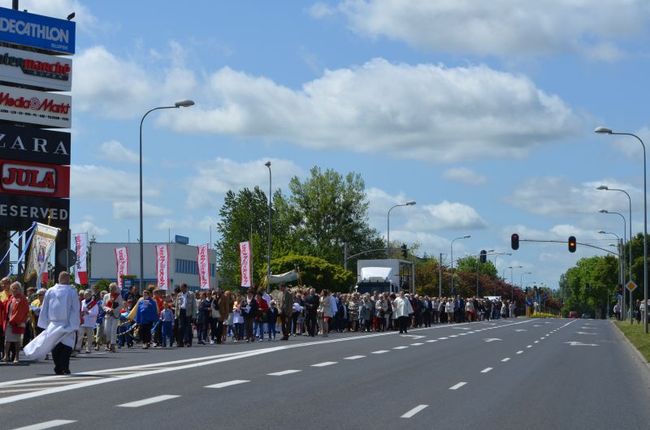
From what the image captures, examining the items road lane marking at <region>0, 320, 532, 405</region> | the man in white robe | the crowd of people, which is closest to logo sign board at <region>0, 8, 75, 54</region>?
the crowd of people

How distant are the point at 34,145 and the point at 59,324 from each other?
23.2m

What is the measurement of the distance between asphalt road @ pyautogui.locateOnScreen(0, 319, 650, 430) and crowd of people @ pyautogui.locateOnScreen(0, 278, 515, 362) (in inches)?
53.0

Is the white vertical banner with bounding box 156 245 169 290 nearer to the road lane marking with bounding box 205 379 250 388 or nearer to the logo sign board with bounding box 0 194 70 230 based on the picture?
the logo sign board with bounding box 0 194 70 230

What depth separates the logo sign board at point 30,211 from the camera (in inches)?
1592

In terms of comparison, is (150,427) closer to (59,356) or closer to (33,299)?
(59,356)

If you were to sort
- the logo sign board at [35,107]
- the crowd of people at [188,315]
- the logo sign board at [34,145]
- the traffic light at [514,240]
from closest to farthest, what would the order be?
the crowd of people at [188,315] < the logo sign board at [34,145] < the logo sign board at [35,107] < the traffic light at [514,240]

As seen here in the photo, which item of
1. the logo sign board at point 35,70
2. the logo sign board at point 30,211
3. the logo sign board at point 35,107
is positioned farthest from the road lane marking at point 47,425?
the logo sign board at point 35,70

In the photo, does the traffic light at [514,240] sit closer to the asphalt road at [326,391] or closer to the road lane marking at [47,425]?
the asphalt road at [326,391]

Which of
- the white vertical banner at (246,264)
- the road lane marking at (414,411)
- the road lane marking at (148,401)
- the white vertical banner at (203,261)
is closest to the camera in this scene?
the road lane marking at (414,411)

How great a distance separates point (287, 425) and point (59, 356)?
8.01 m

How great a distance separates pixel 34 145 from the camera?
41.5 meters

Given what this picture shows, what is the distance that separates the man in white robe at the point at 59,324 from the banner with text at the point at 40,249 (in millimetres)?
13430

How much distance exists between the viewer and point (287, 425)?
12.9m

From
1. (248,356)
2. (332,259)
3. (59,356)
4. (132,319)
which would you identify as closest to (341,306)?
(132,319)
